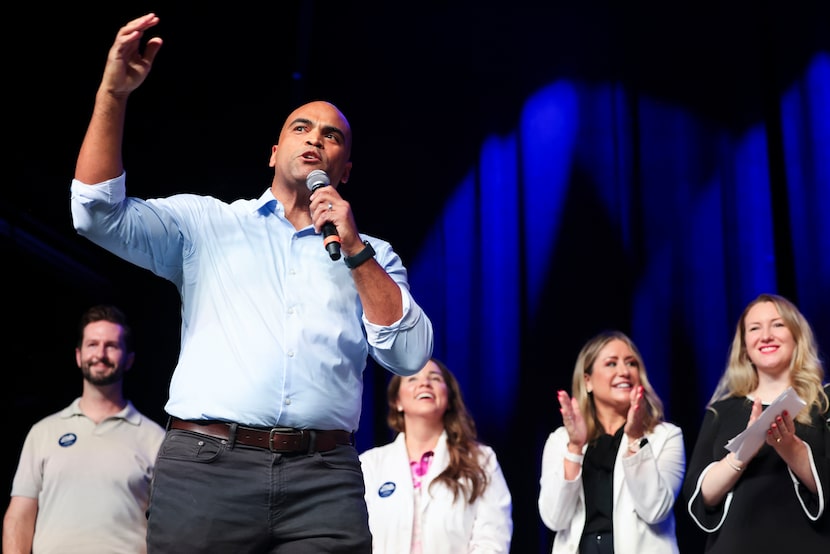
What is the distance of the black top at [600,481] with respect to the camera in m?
3.23

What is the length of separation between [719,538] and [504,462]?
123 centimetres

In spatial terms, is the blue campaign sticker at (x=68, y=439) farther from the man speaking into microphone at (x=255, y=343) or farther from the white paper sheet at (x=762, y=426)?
the white paper sheet at (x=762, y=426)

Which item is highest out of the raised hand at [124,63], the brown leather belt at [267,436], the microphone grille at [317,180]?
the raised hand at [124,63]

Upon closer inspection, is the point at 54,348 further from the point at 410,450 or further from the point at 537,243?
the point at 537,243

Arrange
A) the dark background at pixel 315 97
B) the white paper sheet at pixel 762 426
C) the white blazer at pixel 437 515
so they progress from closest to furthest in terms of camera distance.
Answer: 1. the white paper sheet at pixel 762 426
2. the white blazer at pixel 437 515
3. the dark background at pixel 315 97

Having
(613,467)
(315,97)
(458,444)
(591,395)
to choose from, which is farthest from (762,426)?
(315,97)

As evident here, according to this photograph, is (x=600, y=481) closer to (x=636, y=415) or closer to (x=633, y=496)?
(x=633, y=496)

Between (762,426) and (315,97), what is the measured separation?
104 inches

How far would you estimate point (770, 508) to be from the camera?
2863mm

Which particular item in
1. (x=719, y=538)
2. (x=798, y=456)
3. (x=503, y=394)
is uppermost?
(x=503, y=394)

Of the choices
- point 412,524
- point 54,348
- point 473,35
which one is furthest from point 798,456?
point 54,348

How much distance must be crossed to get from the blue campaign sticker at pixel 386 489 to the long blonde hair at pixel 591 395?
0.76 metres

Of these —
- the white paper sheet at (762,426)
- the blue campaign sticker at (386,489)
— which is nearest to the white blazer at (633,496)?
the white paper sheet at (762,426)

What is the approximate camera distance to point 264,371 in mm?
1736
